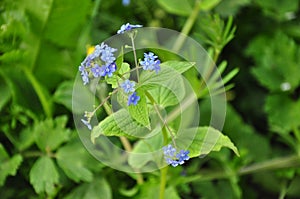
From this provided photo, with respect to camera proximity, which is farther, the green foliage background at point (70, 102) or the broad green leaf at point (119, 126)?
the green foliage background at point (70, 102)

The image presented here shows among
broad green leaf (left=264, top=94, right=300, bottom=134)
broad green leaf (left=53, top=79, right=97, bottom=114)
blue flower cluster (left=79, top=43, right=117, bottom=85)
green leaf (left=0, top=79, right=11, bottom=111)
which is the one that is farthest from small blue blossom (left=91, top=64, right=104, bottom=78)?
broad green leaf (left=264, top=94, right=300, bottom=134)

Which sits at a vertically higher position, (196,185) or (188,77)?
(188,77)

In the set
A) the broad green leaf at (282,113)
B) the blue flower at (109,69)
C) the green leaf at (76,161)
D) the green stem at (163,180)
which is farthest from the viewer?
the broad green leaf at (282,113)

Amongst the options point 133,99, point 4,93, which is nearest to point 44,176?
point 4,93

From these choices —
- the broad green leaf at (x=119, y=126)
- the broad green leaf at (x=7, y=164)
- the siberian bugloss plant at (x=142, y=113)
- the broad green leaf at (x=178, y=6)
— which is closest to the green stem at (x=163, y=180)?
the siberian bugloss plant at (x=142, y=113)

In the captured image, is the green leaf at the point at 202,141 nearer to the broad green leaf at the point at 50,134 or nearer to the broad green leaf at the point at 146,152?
the broad green leaf at the point at 146,152

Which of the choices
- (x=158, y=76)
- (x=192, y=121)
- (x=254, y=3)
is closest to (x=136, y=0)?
(x=254, y=3)

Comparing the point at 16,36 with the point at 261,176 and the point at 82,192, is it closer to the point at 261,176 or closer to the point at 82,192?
the point at 82,192

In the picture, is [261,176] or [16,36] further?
[261,176]
